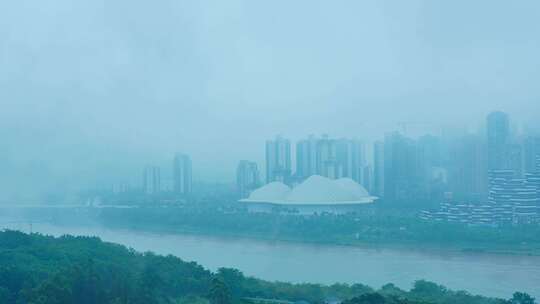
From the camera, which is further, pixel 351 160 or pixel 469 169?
pixel 351 160

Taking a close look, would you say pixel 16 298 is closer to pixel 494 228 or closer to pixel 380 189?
pixel 494 228

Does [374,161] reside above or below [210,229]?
above

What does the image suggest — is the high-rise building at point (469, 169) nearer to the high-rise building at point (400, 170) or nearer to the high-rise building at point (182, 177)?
the high-rise building at point (400, 170)

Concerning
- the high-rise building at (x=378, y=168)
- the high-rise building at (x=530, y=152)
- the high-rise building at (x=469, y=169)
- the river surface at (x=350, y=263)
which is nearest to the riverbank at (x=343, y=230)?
the river surface at (x=350, y=263)

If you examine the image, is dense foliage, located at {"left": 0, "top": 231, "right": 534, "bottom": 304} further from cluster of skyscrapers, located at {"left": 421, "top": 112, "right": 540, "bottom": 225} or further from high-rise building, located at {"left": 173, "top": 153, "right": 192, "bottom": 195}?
high-rise building, located at {"left": 173, "top": 153, "right": 192, "bottom": 195}

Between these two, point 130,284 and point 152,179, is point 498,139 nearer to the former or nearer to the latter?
point 152,179

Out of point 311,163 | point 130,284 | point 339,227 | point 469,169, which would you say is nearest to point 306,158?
point 311,163

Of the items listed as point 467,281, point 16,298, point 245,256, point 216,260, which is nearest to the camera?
point 16,298

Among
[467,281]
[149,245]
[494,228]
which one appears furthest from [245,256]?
[494,228]
